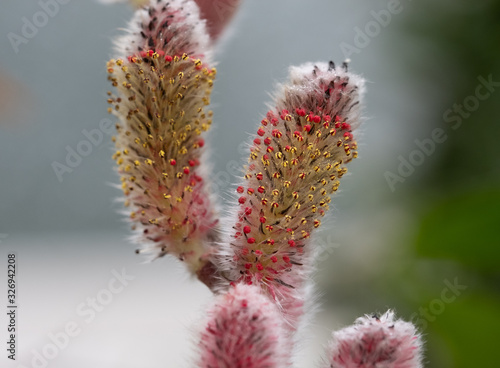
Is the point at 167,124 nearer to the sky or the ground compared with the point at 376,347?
nearer to the sky

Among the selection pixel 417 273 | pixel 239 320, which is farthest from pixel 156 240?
pixel 417 273

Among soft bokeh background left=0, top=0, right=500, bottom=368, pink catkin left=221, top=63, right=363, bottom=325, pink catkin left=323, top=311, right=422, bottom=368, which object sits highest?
soft bokeh background left=0, top=0, right=500, bottom=368

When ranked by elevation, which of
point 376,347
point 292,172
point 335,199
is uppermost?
point 335,199

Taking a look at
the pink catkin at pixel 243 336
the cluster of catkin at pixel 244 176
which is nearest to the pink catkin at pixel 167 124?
the cluster of catkin at pixel 244 176

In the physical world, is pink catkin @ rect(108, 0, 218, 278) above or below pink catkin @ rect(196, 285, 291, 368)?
above

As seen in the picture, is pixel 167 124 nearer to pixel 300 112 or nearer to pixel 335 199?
pixel 300 112

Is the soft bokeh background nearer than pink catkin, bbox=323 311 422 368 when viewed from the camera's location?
No

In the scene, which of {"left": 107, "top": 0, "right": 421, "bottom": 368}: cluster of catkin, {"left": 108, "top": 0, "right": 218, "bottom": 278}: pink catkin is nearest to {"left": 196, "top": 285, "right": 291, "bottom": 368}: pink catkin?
{"left": 107, "top": 0, "right": 421, "bottom": 368}: cluster of catkin

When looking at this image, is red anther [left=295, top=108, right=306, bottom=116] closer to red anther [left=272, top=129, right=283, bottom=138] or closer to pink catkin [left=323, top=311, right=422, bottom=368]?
red anther [left=272, top=129, right=283, bottom=138]

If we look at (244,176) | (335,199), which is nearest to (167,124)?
(244,176)
